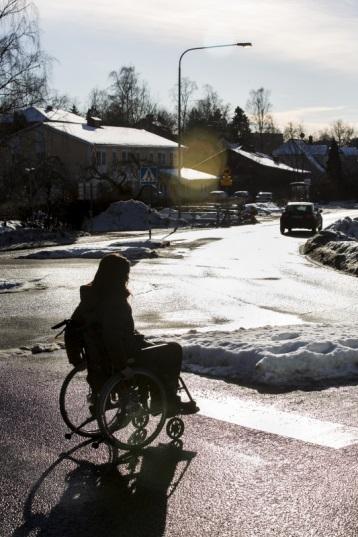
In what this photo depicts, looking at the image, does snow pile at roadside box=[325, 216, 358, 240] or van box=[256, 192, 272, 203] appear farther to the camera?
van box=[256, 192, 272, 203]

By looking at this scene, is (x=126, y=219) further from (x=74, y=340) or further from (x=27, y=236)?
(x=74, y=340)

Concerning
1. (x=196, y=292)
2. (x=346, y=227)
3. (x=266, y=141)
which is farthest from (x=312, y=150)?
(x=196, y=292)

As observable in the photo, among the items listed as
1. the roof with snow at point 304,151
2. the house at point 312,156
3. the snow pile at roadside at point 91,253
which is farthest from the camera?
the house at point 312,156

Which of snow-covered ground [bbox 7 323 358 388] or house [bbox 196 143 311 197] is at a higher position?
house [bbox 196 143 311 197]

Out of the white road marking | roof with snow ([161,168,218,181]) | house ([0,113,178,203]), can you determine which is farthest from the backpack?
roof with snow ([161,168,218,181])

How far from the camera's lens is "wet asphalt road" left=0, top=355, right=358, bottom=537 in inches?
200

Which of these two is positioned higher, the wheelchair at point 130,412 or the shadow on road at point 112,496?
the wheelchair at point 130,412

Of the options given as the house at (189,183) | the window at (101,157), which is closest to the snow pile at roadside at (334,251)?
the window at (101,157)

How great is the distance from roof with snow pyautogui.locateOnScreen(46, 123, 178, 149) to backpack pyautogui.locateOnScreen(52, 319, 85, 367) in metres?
66.5

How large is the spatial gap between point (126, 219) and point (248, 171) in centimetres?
5781

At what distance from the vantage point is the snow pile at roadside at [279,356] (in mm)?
9172

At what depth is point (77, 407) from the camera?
7879 millimetres

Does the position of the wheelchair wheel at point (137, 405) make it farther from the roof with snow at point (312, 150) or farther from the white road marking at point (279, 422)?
the roof with snow at point (312, 150)

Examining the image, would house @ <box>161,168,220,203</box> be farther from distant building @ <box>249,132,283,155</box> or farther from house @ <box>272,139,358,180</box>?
distant building @ <box>249,132,283,155</box>
